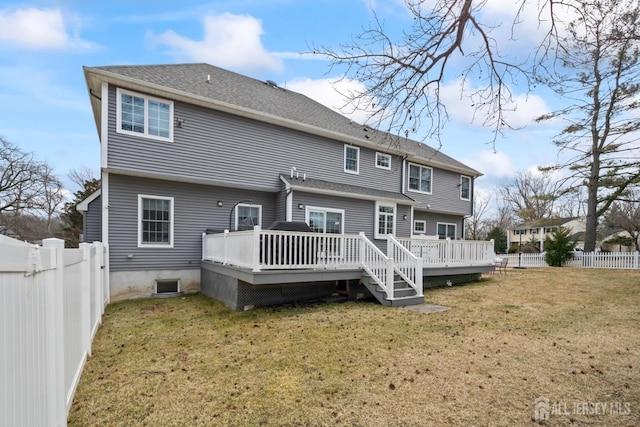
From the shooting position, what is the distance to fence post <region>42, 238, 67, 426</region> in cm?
234

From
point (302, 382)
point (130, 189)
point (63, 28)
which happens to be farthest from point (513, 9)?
point (63, 28)

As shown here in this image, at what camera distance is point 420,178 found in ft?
52.6

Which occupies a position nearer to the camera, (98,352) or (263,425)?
(263,425)

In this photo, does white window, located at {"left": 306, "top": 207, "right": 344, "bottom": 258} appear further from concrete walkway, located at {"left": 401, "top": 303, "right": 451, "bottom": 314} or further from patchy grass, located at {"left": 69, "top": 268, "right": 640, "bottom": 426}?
patchy grass, located at {"left": 69, "top": 268, "right": 640, "bottom": 426}

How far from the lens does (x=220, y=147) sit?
10.3m

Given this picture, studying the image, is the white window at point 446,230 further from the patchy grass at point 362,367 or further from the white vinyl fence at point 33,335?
the white vinyl fence at point 33,335

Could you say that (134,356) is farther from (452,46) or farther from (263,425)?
(452,46)

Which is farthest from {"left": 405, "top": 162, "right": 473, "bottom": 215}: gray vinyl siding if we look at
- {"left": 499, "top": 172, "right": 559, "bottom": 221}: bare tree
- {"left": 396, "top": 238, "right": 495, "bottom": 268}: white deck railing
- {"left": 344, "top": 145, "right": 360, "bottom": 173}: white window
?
{"left": 499, "top": 172, "right": 559, "bottom": 221}: bare tree

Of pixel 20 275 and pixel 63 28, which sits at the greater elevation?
pixel 63 28

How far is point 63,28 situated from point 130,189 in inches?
→ 223

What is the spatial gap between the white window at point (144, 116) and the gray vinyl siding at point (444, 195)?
35.9 ft

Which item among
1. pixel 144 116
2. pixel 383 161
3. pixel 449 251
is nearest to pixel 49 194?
pixel 144 116

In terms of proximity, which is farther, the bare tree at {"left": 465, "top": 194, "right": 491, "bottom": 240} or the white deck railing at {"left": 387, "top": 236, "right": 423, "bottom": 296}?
the bare tree at {"left": 465, "top": 194, "right": 491, "bottom": 240}

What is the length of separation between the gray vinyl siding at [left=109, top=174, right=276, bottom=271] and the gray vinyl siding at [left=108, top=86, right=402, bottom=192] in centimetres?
60
